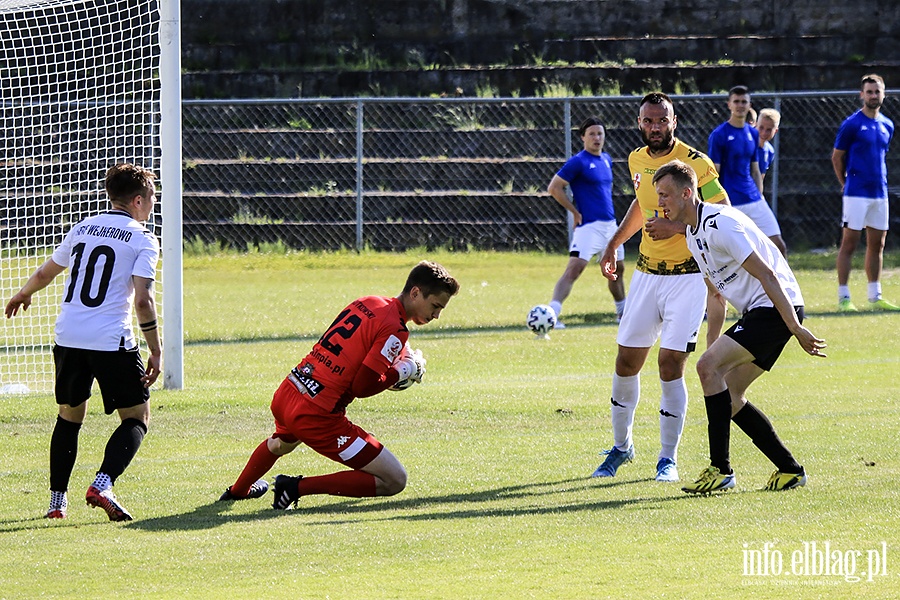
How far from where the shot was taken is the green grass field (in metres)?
5.42

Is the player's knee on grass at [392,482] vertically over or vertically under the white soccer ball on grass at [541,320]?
over

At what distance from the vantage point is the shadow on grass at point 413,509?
662 cm

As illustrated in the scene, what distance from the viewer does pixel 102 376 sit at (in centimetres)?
688

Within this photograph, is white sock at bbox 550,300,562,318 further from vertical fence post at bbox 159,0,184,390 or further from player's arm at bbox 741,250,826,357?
player's arm at bbox 741,250,826,357

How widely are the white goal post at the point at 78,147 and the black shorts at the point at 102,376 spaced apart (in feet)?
12.9

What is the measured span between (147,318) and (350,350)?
106cm

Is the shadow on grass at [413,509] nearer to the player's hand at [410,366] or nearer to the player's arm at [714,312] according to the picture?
the player's hand at [410,366]

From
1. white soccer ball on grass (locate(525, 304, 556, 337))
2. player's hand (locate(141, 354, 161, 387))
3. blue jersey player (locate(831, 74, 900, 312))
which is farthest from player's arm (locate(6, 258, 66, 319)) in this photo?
blue jersey player (locate(831, 74, 900, 312))

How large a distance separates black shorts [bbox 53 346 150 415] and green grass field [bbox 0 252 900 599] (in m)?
0.59

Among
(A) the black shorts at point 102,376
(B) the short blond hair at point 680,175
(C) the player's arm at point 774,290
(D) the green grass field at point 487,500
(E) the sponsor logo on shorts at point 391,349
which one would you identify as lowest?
(D) the green grass field at point 487,500

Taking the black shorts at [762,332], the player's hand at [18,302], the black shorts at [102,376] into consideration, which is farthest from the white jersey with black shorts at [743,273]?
the player's hand at [18,302]

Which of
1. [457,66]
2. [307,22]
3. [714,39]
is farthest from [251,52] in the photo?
[714,39]

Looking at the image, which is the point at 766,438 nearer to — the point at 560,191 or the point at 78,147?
the point at 560,191

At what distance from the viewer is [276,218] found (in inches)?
922
